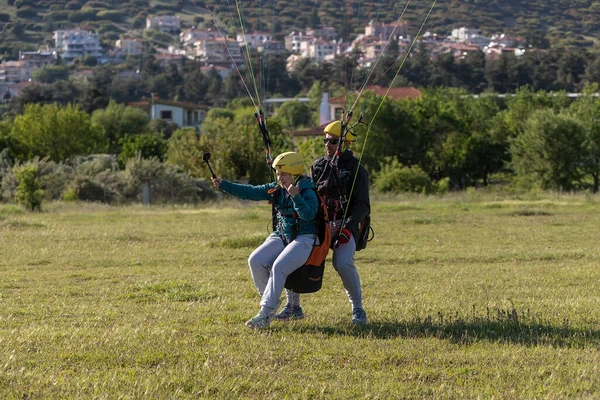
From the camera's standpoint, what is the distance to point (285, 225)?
924 centimetres

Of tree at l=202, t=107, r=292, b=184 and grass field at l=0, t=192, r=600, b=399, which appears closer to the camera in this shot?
grass field at l=0, t=192, r=600, b=399

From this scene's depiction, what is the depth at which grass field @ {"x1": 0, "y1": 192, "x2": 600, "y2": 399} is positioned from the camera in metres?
6.80

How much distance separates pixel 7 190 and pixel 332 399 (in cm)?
3500

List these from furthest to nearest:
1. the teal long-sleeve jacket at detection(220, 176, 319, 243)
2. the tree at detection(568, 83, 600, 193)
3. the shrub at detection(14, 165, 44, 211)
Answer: the tree at detection(568, 83, 600, 193) → the shrub at detection(14, 165, 44, 211) → the teal long-sleeve jacket at detection(220, 176, 319, 243)

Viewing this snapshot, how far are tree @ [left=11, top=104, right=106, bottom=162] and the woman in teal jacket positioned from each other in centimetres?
5502

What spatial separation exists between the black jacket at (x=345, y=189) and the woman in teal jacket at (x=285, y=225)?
497 millimetres

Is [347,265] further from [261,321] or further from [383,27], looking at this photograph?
[383,27]

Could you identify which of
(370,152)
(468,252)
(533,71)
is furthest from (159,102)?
(468,252)

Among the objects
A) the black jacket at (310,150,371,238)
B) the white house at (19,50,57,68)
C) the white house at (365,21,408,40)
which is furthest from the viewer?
the white house at (19,50,57,68)

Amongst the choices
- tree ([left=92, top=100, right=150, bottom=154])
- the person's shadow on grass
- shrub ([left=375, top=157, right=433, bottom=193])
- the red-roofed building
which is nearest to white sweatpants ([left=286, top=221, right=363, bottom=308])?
the person's shadow on grass

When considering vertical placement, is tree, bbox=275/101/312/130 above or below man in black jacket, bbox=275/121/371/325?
below

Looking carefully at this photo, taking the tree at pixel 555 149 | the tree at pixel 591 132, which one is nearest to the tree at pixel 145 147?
the tree at pixel 555 149

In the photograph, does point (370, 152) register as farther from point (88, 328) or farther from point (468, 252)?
point (88, 328)

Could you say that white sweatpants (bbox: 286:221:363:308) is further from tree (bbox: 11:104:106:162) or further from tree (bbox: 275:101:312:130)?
tree (bbox: 275:101:312:130)
